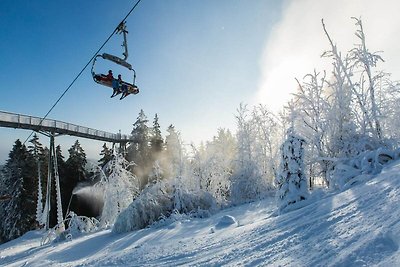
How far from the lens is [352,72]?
1193cm

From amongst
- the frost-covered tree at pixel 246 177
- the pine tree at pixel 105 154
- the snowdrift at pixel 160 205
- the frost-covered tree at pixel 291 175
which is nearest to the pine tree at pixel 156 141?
the pine tree at pixel 105 154

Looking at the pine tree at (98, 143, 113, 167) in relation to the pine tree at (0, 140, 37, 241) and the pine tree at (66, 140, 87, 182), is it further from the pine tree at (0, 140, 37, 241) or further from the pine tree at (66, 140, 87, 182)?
the pine tree at (0, 140, 37, 241)

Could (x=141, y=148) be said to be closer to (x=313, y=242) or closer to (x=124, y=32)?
(x=124, y=32)

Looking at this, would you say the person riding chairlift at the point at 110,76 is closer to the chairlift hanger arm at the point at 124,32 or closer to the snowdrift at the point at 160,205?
the chairlift hanger arm at the point at 124,32

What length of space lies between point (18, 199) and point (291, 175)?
31.9m

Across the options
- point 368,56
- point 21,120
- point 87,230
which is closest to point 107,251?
point 87,230

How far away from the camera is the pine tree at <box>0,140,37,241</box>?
31375 millimetres

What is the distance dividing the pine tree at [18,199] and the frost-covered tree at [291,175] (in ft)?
101

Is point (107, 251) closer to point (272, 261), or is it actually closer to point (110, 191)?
point (272, 261)

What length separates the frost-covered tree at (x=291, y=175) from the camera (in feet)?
27.5

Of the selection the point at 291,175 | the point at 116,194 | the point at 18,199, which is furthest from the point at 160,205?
the point at 18,199

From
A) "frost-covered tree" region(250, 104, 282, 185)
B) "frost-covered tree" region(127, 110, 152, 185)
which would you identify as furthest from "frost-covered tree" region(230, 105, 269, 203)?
"frost-covered tree" region(127, 110, 152, 185)

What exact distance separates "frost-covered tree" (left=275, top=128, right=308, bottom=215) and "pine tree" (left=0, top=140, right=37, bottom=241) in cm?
3081

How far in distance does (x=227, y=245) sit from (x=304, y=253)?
2.06 meters
